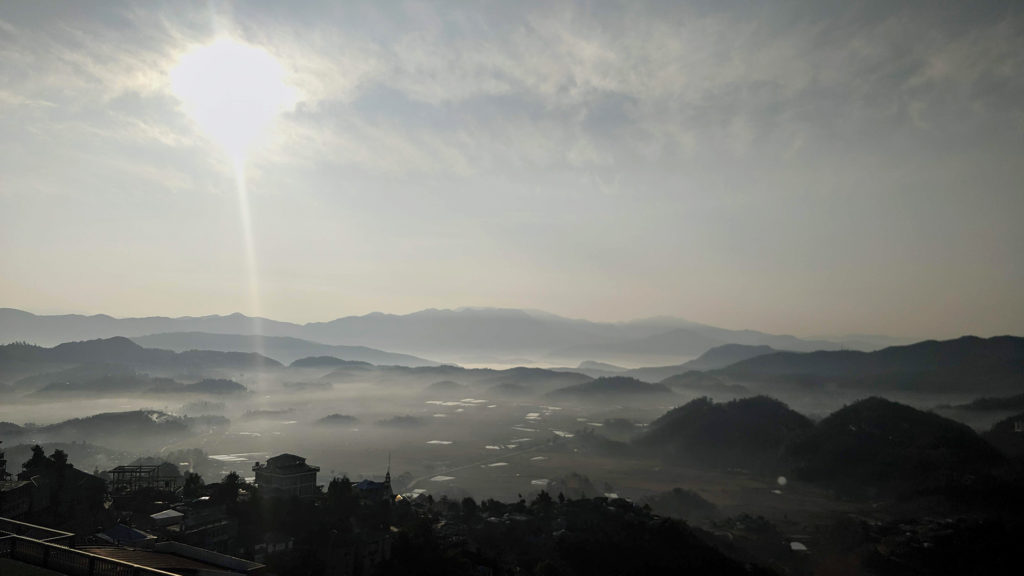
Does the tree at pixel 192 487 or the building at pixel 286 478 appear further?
the building at pixel 286 478

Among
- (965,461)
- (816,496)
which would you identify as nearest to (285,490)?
(816,496)

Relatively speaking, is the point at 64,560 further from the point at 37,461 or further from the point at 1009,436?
the point at 1009,436

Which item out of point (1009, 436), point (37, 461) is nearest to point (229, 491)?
point (37, 461)

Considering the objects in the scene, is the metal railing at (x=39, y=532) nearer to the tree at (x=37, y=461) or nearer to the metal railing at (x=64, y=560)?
the metal railing at (x=64, y=560)

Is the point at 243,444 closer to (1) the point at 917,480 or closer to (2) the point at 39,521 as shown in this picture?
(2) the point at 39,521

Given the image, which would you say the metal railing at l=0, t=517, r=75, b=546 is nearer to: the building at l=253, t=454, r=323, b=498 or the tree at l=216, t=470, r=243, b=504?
the tree at l=216, t=470, r=243, b=504

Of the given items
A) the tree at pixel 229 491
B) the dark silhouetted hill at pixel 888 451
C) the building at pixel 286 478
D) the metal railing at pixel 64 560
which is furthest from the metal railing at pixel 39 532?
the dark silhouetted hill at pixel 888 451
